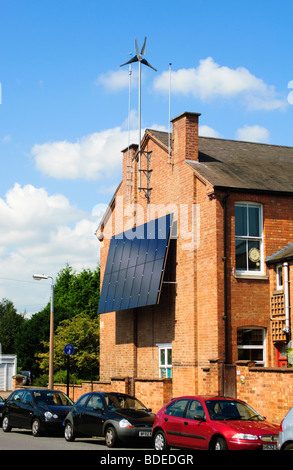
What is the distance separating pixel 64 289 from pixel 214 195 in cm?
5455

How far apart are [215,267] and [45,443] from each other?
800 cm

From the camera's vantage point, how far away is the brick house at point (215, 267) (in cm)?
2255

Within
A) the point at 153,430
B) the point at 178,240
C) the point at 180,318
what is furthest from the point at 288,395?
the point at 178,240

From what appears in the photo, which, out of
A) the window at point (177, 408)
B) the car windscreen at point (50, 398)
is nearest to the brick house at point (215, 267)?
the car windscreen at point (50, 398)

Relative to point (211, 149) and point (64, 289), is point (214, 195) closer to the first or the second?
point (211, 149)

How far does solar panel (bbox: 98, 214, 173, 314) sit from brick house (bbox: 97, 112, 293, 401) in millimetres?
300

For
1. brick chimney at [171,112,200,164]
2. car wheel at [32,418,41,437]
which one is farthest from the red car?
brick chimney at [171,112,200,164]

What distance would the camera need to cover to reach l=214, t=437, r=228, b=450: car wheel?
14219mm

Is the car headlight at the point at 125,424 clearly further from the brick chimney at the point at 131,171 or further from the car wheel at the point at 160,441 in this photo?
the brick chimney at the point at 131,171

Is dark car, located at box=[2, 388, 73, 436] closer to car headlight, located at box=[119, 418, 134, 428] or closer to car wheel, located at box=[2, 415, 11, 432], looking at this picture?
car wheel, located at box=[2, 415, 11, 432]

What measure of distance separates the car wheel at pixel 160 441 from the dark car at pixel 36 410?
578 centimetres

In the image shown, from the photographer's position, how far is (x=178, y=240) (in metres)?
25.1

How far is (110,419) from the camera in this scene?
1783 centimetres

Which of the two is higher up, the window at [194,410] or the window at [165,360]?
the window at [165,360]
